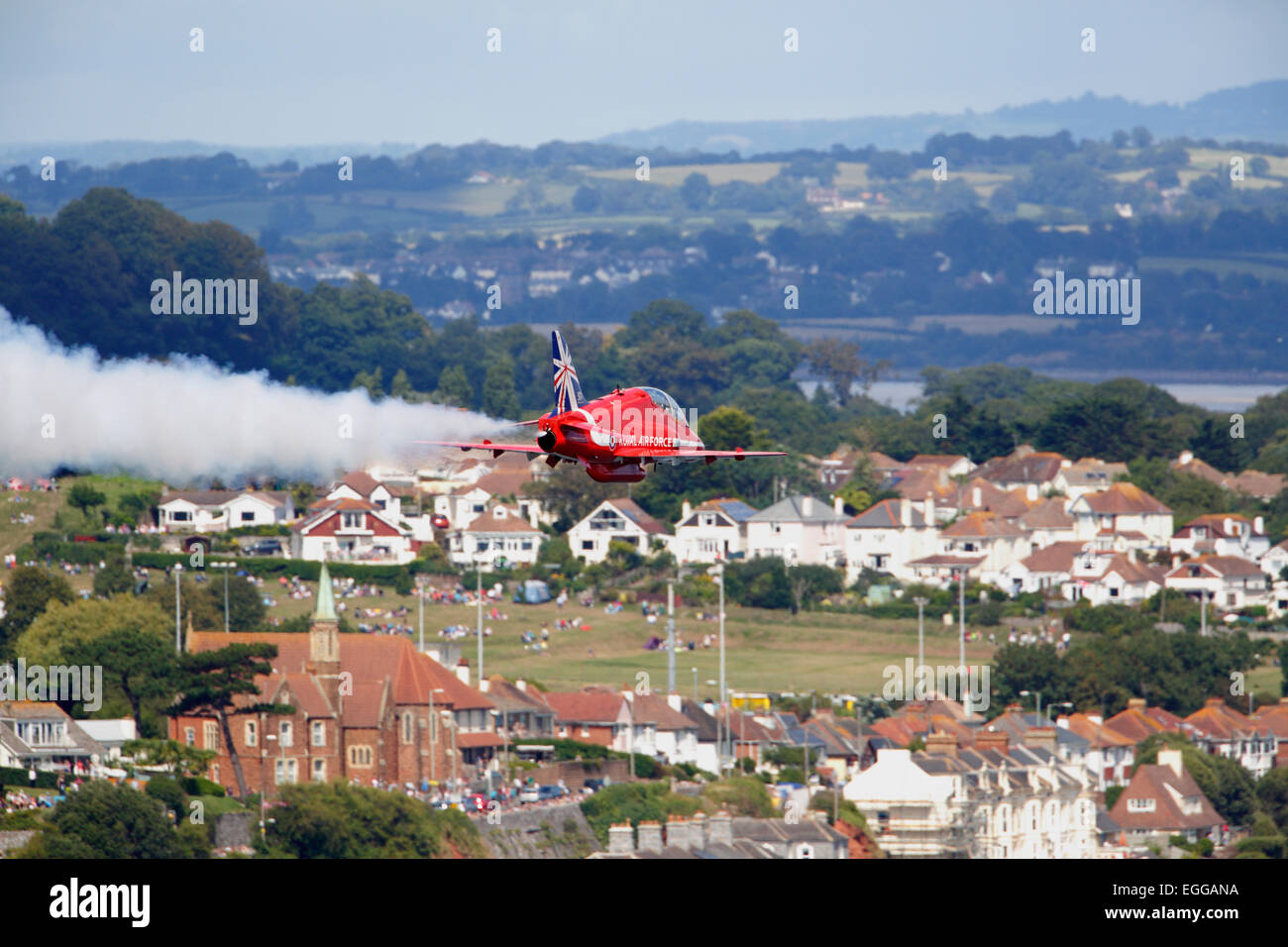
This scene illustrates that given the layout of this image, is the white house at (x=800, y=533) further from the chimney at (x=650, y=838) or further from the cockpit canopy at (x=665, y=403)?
the cockpit canopy at (x=665, y=403)

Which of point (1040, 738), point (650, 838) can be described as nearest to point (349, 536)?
point (1040, 738)

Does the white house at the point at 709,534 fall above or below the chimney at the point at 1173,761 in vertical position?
above

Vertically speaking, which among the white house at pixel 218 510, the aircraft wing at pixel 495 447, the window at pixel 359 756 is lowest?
the window at pixel 359 756

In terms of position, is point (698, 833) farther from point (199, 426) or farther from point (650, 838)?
point (199, 426)

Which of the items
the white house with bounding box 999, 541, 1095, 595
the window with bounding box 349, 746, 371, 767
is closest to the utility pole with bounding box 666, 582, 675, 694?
the window with bounding box 349, 746, 371, 767

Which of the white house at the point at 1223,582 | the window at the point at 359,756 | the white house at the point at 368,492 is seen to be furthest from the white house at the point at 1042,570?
the window at the point at 359,756

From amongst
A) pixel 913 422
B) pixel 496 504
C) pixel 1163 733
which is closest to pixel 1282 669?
pixel 1163 733

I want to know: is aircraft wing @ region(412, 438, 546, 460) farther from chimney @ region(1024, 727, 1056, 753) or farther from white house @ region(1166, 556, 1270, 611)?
white house @ region(1166, 556, 1270, 611)
